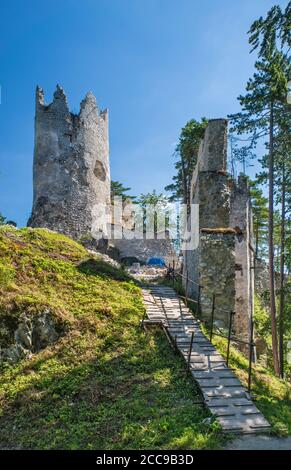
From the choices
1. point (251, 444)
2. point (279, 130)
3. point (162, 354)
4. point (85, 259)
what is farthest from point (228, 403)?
point (279, 130)

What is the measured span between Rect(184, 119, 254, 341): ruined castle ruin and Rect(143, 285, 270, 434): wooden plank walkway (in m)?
1.09

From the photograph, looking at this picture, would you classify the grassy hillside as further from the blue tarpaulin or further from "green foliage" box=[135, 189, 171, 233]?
"green foliage" box=[135, 189, 171, 233]

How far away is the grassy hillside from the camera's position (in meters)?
5.89

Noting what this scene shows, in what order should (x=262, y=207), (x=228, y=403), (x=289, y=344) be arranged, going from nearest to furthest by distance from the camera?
(x=228, y=403) < (x=289, y=344) < (x=262, y=207)

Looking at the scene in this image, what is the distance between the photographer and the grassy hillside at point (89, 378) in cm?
589

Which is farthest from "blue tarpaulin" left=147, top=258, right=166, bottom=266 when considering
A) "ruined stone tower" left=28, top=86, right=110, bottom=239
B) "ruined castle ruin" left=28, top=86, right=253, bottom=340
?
"ruined stone tower" left=28, top=86, right=110, bottom=239

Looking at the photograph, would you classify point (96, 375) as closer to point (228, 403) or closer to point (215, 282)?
point (228, 403)

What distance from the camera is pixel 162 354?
28.3 feet

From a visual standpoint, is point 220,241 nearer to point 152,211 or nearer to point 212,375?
point 212,375

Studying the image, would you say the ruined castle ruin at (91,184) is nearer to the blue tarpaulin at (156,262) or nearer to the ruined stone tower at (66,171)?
the ruined stone tower at (66,171)

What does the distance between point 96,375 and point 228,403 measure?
2.77 meters

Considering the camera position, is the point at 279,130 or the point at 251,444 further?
the point at 279,130

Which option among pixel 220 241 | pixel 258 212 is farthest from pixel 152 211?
pixel 220 241
